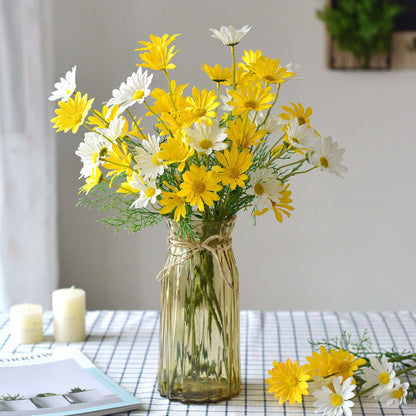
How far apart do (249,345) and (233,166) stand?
1.55 ft

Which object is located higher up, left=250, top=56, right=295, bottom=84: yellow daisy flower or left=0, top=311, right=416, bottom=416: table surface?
left=250, top=56, right=295, bottom=84: yellow daisy flower

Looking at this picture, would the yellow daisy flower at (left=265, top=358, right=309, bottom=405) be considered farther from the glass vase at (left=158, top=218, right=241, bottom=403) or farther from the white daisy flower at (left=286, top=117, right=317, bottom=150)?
the white daisy flower at (left=286, top=117, right=317, bottom=150)

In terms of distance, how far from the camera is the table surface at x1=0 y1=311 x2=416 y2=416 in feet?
3.05

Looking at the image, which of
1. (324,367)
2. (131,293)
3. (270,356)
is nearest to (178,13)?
(131,293)

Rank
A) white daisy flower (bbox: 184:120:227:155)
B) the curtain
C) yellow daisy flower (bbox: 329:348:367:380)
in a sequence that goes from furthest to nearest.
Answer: the curtain
yellow daisy flower (bbox: 329:348:367:380)
white daisy flower (bbox: 184:120:227:155)

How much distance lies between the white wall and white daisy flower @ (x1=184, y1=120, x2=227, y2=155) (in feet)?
5.59

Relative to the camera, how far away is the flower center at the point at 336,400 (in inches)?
34.4

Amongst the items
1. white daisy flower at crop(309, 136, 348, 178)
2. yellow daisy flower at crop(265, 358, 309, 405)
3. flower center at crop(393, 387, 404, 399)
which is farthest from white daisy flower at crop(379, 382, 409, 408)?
white daisy flower at crop(309, 136, 348, 178)

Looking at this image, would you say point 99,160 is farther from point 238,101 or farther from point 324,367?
point 324,367

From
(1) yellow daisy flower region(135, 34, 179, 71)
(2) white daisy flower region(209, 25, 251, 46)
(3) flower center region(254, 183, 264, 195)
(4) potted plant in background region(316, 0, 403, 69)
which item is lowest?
(3) flower center region(254, 183, 264, 195)

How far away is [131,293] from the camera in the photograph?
261 cm

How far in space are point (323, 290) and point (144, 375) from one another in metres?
1.64

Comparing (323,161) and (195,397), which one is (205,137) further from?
(195,397)

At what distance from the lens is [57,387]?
98cm
